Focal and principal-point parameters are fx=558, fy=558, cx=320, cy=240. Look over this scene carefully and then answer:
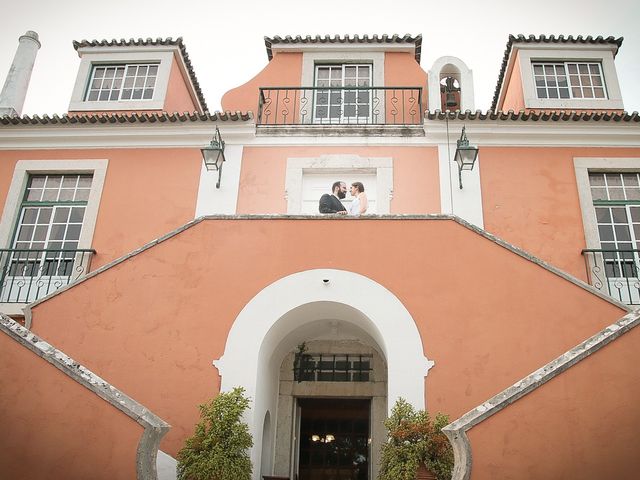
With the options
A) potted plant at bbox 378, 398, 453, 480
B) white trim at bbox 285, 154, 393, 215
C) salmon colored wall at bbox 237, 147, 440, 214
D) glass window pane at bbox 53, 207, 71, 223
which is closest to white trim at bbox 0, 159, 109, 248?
glass window pane at bbox 53, 207, 71, 223

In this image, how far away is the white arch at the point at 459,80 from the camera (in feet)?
38.2

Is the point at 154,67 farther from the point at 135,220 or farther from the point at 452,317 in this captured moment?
the point at 452,317

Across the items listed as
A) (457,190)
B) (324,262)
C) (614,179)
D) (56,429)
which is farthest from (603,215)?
(56,429)

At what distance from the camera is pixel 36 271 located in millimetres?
10336

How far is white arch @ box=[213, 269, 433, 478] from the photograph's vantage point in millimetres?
6391

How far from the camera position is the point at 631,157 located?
34.4 feet

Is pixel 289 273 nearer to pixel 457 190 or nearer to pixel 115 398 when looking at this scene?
pixel 115 398

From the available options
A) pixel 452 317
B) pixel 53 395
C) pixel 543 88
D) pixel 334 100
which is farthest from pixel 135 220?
pixel 543 88

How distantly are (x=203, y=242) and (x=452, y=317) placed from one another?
3.25m

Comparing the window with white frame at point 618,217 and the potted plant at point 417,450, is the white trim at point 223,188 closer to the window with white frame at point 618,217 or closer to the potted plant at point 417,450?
the potted plant at point 417,450

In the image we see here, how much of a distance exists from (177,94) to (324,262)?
805 cm

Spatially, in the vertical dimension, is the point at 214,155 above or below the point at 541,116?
below

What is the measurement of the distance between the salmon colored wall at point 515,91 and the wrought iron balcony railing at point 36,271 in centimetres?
940

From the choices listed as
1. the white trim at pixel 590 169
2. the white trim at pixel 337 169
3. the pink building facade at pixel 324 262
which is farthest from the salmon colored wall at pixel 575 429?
the white trim at pixel 337 169
